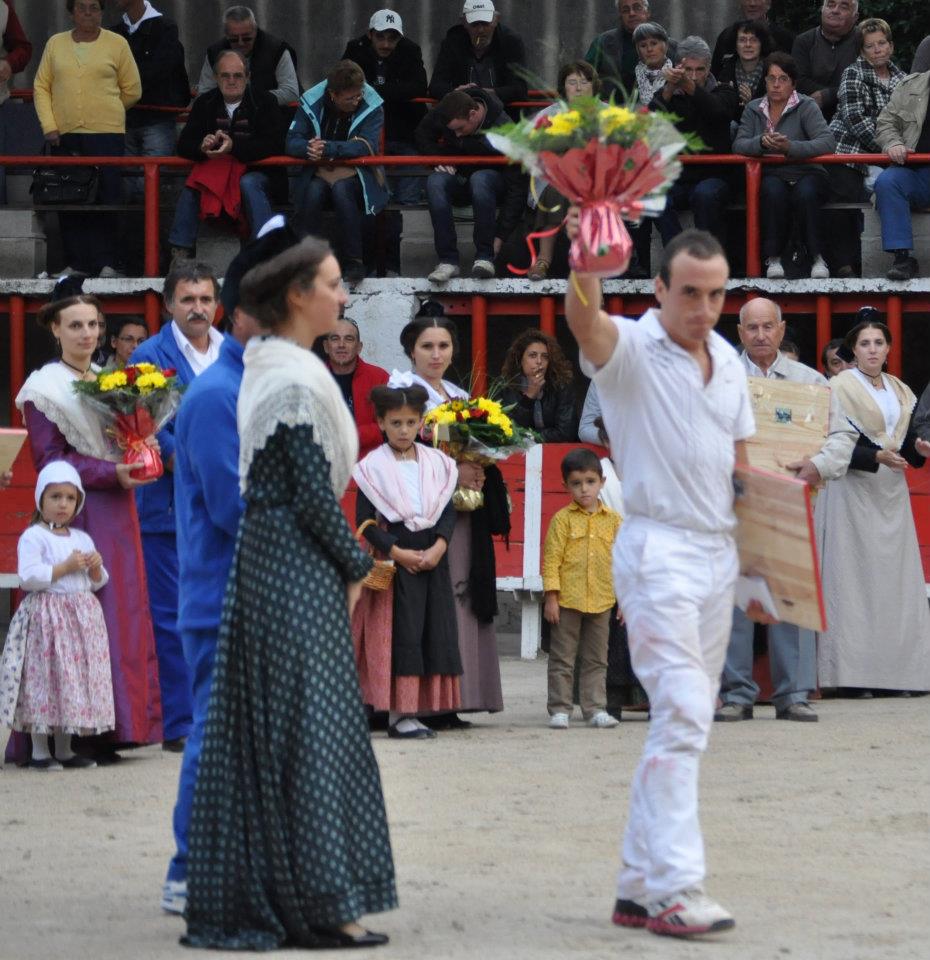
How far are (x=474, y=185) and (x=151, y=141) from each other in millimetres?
3001

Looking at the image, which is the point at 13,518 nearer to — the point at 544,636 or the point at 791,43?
the point at 544,636

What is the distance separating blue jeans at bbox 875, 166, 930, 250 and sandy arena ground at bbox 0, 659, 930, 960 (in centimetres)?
530

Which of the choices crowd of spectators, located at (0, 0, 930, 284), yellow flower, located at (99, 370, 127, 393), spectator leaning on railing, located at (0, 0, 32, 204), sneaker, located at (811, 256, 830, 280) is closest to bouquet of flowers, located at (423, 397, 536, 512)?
yellow flower, located at (99, 370, 127, 393)

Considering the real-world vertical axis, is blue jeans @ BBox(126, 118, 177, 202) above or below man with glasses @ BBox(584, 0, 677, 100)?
below

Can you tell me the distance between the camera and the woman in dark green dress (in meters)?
5.00

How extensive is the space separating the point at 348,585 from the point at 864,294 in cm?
1000

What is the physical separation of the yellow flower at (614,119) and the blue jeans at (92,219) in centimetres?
1059

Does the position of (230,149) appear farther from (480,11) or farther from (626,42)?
(626,42)

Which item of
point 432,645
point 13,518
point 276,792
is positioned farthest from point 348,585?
point 13,518

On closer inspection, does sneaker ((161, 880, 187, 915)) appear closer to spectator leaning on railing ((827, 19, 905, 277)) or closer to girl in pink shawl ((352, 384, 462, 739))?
girl in pink shawl ((352, 384, 462, 739))

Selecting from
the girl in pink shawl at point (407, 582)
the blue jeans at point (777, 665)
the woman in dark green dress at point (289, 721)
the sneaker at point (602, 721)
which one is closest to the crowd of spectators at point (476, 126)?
the girl in pink shawl at point (407, 582)

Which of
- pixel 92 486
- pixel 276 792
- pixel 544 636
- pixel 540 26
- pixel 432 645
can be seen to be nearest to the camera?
pixel 276 792

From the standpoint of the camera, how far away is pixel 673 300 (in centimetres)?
551

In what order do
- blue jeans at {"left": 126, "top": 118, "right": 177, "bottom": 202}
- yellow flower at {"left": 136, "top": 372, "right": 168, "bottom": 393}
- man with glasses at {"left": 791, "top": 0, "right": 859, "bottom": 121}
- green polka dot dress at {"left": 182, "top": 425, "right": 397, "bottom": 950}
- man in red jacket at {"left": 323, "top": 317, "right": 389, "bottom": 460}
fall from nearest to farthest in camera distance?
green polka dot dress at {"left": 182, "top": 425, "right": 397, "bottom": 950}
yellow flower at {"left": 136, "top": 372, "right": 168, "bottom": 393}
man in red jacket at {"left": 323, "top": 317, "right": 389, "bottom": 460}
man with glasses at {"left": 791, "top": 0, "right": 859, "bottom": 121}
blue jeans at {"left": 126, "top": 118, "right": 177, "bottom": 202}
